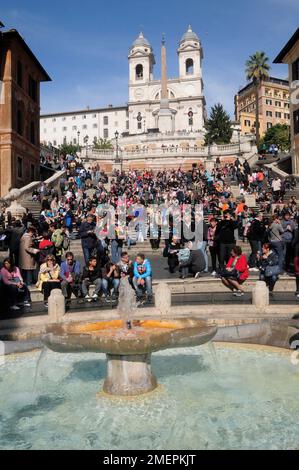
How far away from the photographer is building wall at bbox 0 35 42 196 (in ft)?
107

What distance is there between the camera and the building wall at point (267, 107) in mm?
Answer: 108500

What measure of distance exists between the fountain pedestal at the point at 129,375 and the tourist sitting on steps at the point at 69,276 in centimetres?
533

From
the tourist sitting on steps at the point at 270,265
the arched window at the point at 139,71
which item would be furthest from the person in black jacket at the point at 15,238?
the arched window at the point at 139,71

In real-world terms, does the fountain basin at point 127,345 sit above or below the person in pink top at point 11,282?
below

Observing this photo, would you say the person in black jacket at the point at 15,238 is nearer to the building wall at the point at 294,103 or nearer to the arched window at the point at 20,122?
the arched window at the point at 20,122

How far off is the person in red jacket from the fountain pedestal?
5.66m

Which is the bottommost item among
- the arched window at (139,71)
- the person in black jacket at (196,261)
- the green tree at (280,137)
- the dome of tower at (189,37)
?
the person in black jacket at (196,261)

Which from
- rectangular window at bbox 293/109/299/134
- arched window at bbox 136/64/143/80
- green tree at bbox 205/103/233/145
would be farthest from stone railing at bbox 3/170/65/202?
arched window at bbox 136/64/143/80

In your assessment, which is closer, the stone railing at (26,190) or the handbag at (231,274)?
the handbag at (231,274)

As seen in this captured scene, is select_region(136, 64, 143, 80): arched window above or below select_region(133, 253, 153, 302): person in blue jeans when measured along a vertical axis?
above

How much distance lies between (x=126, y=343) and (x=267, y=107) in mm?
111455

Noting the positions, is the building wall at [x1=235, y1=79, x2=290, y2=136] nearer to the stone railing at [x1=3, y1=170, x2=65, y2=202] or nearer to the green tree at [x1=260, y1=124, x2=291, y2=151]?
the green tree at [x1=260, y1=124, x2=291, y2=151]
